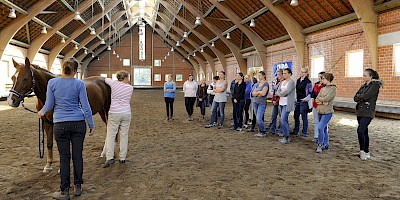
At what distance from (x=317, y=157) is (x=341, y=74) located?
902 cm

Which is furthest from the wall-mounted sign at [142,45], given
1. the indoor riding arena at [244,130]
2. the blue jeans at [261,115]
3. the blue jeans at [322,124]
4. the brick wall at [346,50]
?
the blue jeans at [322,124]

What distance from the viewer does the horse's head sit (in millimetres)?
4059

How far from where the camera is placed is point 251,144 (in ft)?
22.4

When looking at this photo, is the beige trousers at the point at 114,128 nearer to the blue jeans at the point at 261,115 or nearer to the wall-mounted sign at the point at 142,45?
the blue jeans at the point at 261,115

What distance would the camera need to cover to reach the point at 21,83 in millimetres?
4078

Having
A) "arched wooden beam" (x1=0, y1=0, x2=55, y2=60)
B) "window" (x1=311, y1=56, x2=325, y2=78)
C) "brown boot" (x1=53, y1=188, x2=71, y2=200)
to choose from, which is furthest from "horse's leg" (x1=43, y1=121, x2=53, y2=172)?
"arched wooden beam" (x1=0, y1=0, x2=55, y2=60)

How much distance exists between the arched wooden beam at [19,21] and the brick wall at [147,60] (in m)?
24.0

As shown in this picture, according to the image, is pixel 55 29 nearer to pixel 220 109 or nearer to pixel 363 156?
pixel 220 109

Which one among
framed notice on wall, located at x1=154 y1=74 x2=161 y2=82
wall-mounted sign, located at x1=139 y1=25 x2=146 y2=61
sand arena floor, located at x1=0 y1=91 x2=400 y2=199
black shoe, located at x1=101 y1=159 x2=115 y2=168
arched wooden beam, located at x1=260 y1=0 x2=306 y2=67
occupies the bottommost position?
sand arena floor, located at x1=0 y1=91 x2=400 y2=199

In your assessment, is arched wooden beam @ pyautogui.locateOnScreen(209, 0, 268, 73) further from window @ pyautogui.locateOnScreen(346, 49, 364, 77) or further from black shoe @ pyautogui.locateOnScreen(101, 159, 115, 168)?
black shoe @ pyautogui.locateOnScreen(101, 159, 115, 168)

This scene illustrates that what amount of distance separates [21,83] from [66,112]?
3.45ft

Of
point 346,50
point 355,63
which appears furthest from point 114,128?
point 346,50

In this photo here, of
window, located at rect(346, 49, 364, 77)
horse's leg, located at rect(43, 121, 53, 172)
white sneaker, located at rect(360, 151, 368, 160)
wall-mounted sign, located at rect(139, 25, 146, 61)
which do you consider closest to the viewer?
horse's leg, located at rect(43, 121, 53, 172)

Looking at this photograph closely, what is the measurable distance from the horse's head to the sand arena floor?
1.03 meters
